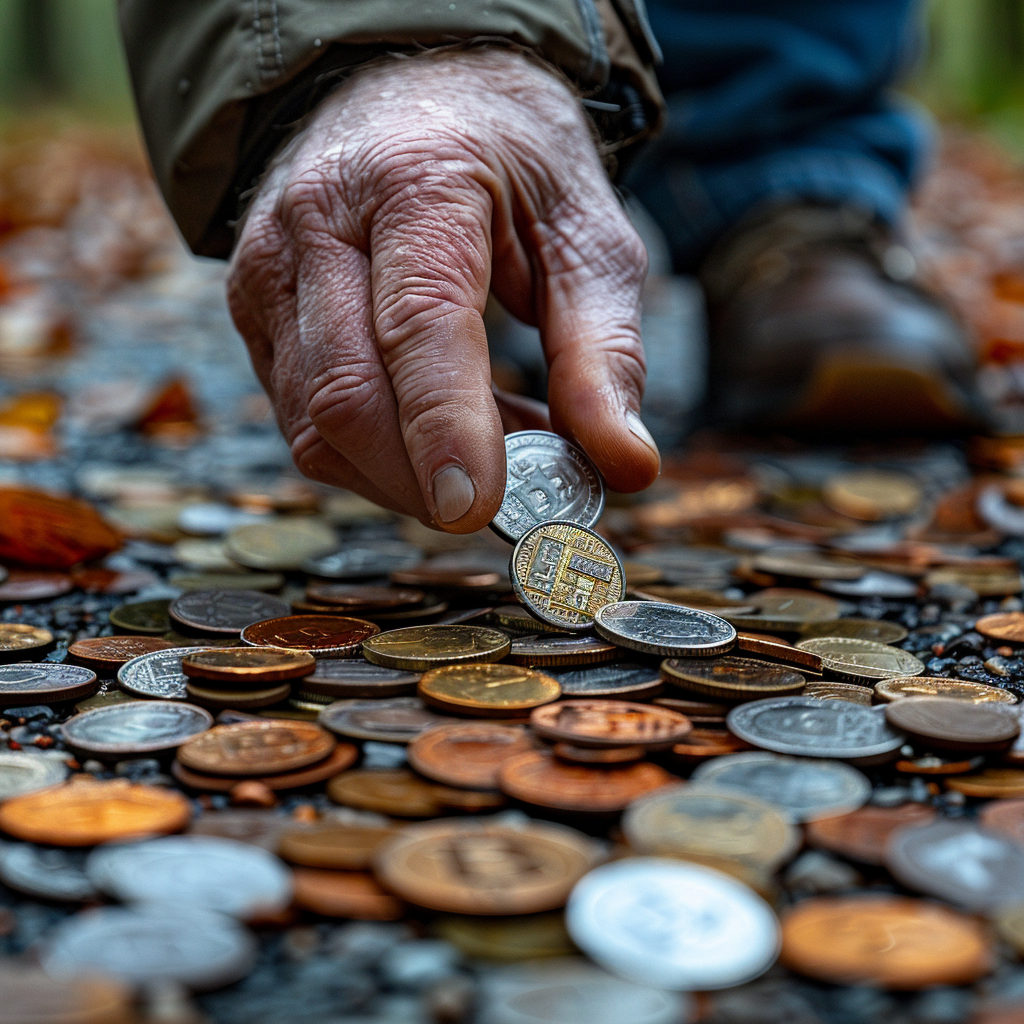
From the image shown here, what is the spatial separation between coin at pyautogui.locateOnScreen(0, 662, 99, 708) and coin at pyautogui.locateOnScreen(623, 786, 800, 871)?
0.59 metres

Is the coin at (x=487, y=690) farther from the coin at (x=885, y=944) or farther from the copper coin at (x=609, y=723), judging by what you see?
the coin at (x=885, y=944)

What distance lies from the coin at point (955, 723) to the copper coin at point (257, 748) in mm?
515

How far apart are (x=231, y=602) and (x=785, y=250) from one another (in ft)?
5.68

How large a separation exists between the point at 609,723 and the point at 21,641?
69 centimetres

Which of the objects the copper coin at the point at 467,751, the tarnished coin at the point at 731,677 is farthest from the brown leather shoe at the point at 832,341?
the copper coin at the point at 467,751

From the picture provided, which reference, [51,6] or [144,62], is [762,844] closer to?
[144,62]

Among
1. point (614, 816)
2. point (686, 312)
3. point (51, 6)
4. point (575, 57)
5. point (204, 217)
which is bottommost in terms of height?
point (614, 816)

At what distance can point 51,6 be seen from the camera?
50.7 feet

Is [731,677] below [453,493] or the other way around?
below

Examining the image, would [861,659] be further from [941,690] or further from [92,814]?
[92,814]

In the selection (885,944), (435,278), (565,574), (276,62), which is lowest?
(885,944)

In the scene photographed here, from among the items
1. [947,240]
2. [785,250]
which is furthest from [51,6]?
[785,250]

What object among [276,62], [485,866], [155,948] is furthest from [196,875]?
[276,62]

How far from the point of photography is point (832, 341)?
236 centimetres
